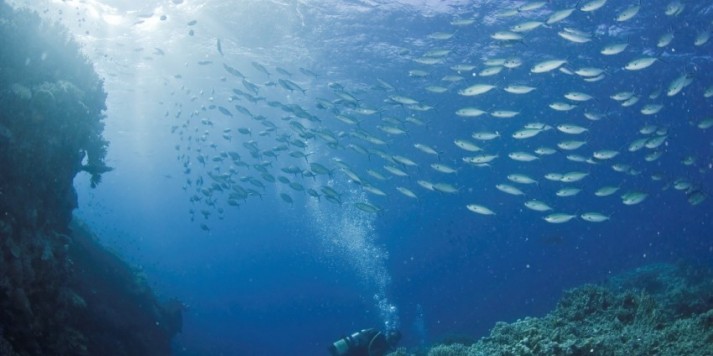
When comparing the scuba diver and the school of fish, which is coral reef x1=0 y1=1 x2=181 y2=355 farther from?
the scuba diver

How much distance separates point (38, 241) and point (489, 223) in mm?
57328

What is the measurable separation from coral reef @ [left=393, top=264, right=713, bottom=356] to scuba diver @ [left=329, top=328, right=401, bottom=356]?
93cm

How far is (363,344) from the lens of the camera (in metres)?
12.2

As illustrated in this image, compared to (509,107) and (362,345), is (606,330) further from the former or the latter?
(509,107)

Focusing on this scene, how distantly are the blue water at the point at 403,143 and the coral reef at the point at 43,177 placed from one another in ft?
10.4

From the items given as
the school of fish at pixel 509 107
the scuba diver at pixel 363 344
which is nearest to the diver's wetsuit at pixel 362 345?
the scuba diver at pixel 363 344

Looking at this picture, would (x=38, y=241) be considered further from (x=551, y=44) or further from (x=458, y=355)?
(x=551, y=44)

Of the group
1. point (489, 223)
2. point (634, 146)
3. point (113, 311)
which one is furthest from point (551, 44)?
point (489, 223)

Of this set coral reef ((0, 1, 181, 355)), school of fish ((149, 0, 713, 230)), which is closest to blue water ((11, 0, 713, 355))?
school of fish ((149, 0, 713, 230))

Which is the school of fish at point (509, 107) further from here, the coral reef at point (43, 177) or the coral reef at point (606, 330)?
the coral reef at point (43, 177)

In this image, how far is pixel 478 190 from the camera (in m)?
60.8

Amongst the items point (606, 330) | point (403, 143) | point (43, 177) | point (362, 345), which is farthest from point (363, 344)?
point (403, 143)

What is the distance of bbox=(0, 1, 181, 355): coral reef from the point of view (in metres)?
6.36

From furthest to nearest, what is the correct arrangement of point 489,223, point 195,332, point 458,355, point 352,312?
point 489,223 < point 352,312 < point 195,332 < point 458,355
